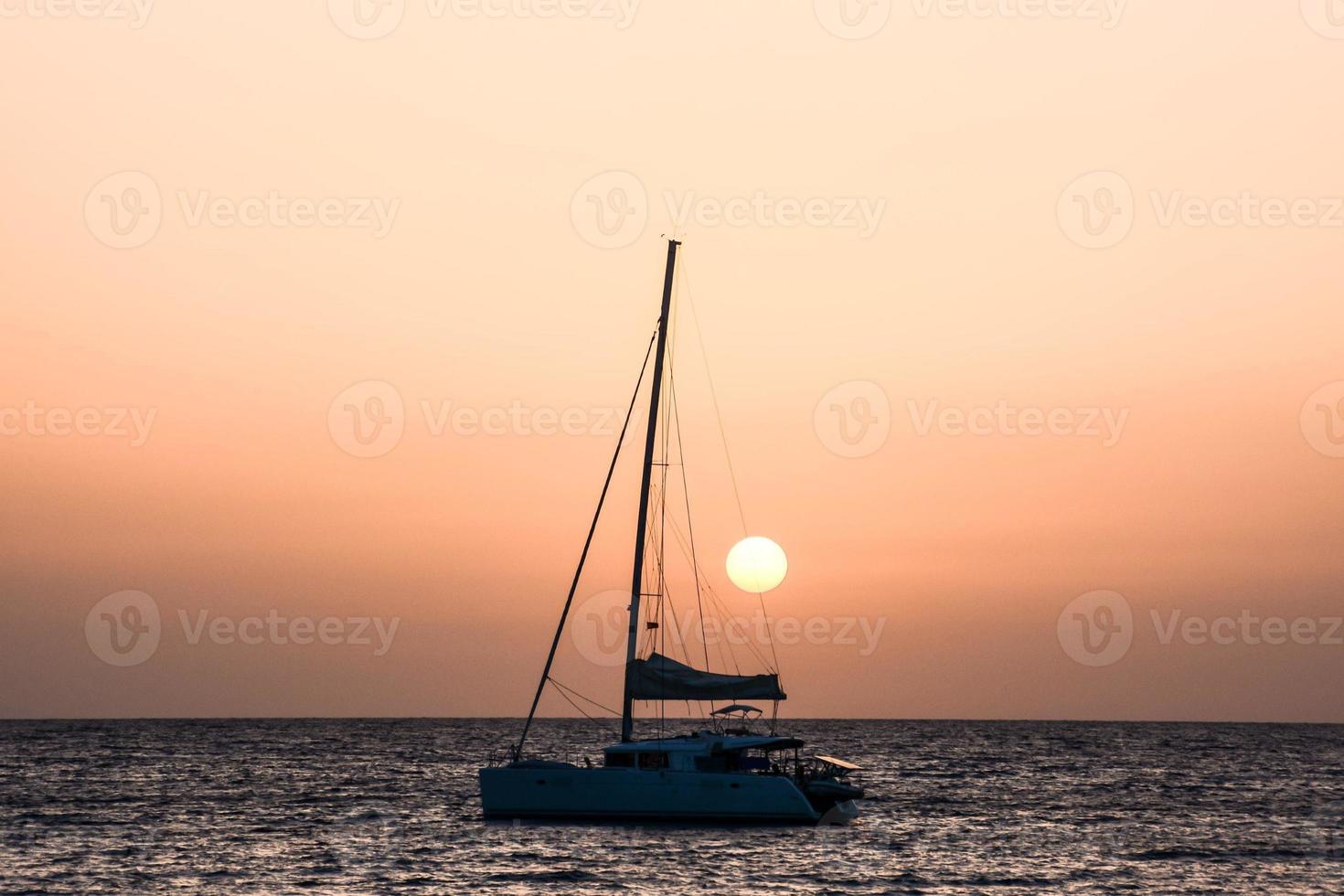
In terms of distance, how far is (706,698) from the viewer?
46.4 metres

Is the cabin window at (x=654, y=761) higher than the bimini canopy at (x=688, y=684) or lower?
lower

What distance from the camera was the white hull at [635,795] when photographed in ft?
150

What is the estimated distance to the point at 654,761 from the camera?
4609 cm

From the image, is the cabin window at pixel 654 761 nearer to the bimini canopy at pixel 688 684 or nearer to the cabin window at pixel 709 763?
the cabin window at pixel 709 763

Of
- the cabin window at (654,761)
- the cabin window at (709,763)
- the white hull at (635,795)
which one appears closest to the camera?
the white hull at (635,795)

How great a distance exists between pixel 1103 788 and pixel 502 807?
48699 mm

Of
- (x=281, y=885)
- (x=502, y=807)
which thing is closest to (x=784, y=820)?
(x=502, y=807)

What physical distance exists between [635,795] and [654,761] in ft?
4.03

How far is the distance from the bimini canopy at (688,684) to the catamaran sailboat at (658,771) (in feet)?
0.09

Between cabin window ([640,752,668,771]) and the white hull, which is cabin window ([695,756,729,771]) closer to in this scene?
the white hull

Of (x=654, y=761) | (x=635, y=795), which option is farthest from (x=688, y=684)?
(x=635, y=795)

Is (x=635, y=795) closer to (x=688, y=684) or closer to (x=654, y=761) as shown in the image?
(x=654, y=761)

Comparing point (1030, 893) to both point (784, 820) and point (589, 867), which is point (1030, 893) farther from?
point (589, 867)

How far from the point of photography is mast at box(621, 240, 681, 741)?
1806 inches
